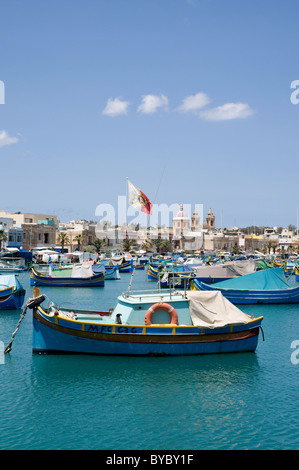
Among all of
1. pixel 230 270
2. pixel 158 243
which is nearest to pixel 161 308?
pixel 230 270

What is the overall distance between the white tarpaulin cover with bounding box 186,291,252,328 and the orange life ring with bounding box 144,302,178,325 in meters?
0.87

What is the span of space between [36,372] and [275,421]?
9.81 meters

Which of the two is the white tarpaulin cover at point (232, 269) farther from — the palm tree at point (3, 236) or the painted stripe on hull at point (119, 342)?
the palm tree at point (3, 236)

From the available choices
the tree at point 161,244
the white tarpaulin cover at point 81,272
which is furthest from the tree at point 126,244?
the white tarpaulin cover at point 81,272

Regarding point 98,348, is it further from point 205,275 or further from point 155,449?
point 205,275

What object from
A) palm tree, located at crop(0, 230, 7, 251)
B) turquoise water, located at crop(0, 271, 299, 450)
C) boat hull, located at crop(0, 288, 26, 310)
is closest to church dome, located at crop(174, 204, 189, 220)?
palm tree, located at crop(0, 230, 7, 251)

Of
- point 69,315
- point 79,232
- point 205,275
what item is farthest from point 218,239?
point 69,315

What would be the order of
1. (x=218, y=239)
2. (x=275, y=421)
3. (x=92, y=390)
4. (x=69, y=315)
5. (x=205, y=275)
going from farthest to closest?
1. (x=218, y=239)
2. (x=205, y=275)
3. (x=69, y=315)
4. (x=92, y=390)
5. (x=275, y=421)

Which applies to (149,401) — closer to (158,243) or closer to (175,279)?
(175,279)

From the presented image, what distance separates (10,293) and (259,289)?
20.6 meters

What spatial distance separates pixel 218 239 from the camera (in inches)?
7771

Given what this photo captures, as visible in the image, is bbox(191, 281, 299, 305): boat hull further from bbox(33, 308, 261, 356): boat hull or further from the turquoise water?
bbox(33, 308, 261, 356): boat hull

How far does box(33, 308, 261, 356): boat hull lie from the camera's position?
20.4 meters

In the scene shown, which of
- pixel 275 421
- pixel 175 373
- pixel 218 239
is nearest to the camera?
pixel 275 421
